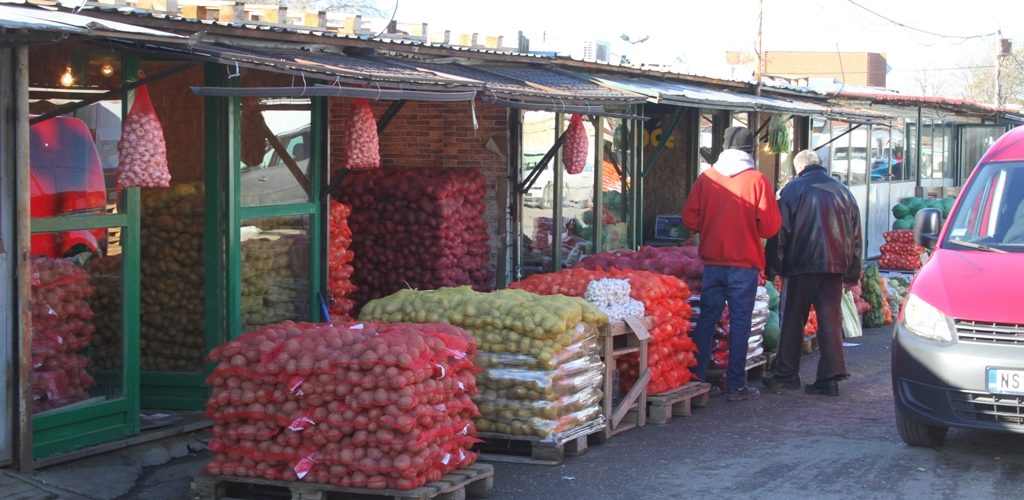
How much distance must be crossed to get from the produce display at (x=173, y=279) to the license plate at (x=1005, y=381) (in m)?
5.07

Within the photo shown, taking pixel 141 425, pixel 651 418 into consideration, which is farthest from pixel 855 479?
pixel 141 425

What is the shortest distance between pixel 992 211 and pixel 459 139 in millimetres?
5467

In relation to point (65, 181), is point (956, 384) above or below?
below

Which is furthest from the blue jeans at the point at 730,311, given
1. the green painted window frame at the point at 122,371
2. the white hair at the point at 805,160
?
the green painted window frame at the point at 122,371

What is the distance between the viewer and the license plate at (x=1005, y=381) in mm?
7574

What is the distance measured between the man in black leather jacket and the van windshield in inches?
58.1

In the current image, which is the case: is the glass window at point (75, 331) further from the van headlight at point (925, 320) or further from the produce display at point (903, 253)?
the produce display at point (903, 253)

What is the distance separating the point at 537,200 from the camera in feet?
43.3

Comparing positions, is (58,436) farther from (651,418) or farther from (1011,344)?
(1011,344)

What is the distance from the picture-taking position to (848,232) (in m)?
10.4

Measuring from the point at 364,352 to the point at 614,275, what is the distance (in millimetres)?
3408

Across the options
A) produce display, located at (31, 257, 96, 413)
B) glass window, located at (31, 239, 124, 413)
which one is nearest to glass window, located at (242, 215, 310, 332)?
glass window, located at (31, 239, 124, 413)

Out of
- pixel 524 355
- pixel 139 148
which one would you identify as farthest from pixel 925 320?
pixel 139 148

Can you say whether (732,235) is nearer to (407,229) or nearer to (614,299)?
(614,299)
